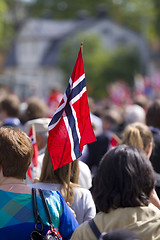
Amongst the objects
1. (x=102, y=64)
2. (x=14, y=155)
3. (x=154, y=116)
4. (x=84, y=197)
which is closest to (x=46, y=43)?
(x=102, y=64)

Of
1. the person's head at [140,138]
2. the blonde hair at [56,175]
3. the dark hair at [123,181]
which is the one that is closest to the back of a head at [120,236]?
the dark hair at [123,181]

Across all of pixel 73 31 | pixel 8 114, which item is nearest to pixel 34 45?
pixel 73 31

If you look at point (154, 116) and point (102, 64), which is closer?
point (154, 116)

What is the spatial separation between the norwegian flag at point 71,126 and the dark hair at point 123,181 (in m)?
0.80

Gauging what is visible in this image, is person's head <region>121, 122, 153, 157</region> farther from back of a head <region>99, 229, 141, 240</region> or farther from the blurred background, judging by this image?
the blurred background

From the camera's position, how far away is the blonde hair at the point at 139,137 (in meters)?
5.02

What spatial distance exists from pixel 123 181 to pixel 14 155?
2.57ft

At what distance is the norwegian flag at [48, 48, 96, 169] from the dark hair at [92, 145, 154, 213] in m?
0.80

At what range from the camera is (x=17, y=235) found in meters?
3.20

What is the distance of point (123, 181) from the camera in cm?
296

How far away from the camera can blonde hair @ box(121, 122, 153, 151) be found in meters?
5.02

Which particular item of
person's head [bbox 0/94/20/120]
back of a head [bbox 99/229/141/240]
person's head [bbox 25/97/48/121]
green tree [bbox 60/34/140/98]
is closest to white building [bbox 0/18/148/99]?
green tree [bbox 60/34/140/98]

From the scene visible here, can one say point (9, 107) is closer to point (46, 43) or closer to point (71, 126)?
point (71, 126)

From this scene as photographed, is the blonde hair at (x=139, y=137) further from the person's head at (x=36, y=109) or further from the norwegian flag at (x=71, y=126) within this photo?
the person's head at (x=36, y=109)
